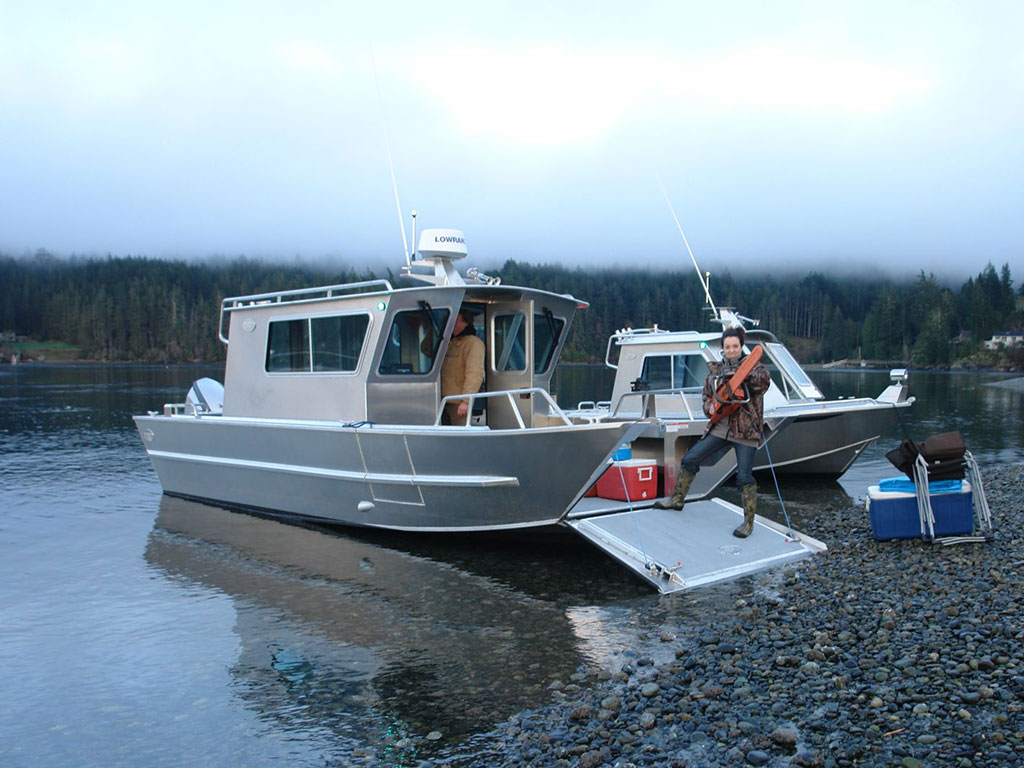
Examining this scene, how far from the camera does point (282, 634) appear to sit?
7.64 metres

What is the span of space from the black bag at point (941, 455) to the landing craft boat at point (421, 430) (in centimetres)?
158

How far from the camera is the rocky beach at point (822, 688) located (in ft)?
14.7

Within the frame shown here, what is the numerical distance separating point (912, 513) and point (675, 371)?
7676mm

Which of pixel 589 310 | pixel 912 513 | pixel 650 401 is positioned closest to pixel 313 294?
pixel 650 401

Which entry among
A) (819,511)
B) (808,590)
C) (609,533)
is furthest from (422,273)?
(819,511)

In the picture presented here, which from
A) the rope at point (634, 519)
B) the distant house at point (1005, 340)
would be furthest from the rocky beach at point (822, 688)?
the distant house at point (1005, 340)

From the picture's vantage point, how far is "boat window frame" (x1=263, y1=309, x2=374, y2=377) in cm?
1044

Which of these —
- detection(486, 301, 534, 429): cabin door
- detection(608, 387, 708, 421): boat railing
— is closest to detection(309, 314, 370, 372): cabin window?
detection(486, 301, 534, 429): cabin door

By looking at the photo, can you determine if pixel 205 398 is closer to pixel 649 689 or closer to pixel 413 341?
pixel 413 341

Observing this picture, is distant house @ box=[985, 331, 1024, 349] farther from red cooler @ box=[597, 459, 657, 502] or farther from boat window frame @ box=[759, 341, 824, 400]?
red cooler @ box=[597, 459, 657, 502]

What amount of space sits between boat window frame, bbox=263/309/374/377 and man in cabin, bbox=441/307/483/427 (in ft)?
3.61

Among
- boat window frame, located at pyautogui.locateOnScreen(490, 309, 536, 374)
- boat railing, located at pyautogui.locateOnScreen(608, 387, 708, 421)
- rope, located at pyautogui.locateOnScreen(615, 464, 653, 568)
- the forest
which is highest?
the forest

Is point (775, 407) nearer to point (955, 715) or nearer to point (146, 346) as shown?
point (955, 715)

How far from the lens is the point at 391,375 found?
34.1ft
